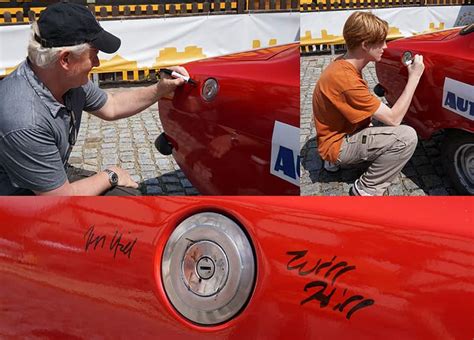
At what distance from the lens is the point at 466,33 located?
1049mm

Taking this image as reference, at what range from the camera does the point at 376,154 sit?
0.96m

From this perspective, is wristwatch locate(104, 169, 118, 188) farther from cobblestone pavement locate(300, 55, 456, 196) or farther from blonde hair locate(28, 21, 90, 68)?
cobblestone pavement locate(300, 55, 456, 196)

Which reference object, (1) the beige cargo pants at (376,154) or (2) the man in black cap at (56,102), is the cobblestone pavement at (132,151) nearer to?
(2) the man in black cap at (56,102)

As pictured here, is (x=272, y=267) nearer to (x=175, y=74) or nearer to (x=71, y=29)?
(x=175, y=74)

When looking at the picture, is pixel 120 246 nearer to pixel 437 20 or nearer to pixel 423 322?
pixel 423 322

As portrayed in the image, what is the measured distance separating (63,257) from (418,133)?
2.63 ft

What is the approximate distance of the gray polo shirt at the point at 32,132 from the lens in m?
1.15

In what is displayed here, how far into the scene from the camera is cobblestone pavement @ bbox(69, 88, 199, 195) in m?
1.36

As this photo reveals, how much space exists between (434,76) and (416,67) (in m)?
0.04

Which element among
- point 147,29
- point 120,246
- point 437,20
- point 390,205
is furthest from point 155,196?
point 437,20

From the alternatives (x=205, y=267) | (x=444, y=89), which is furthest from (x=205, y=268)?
(x=444, y=89)
